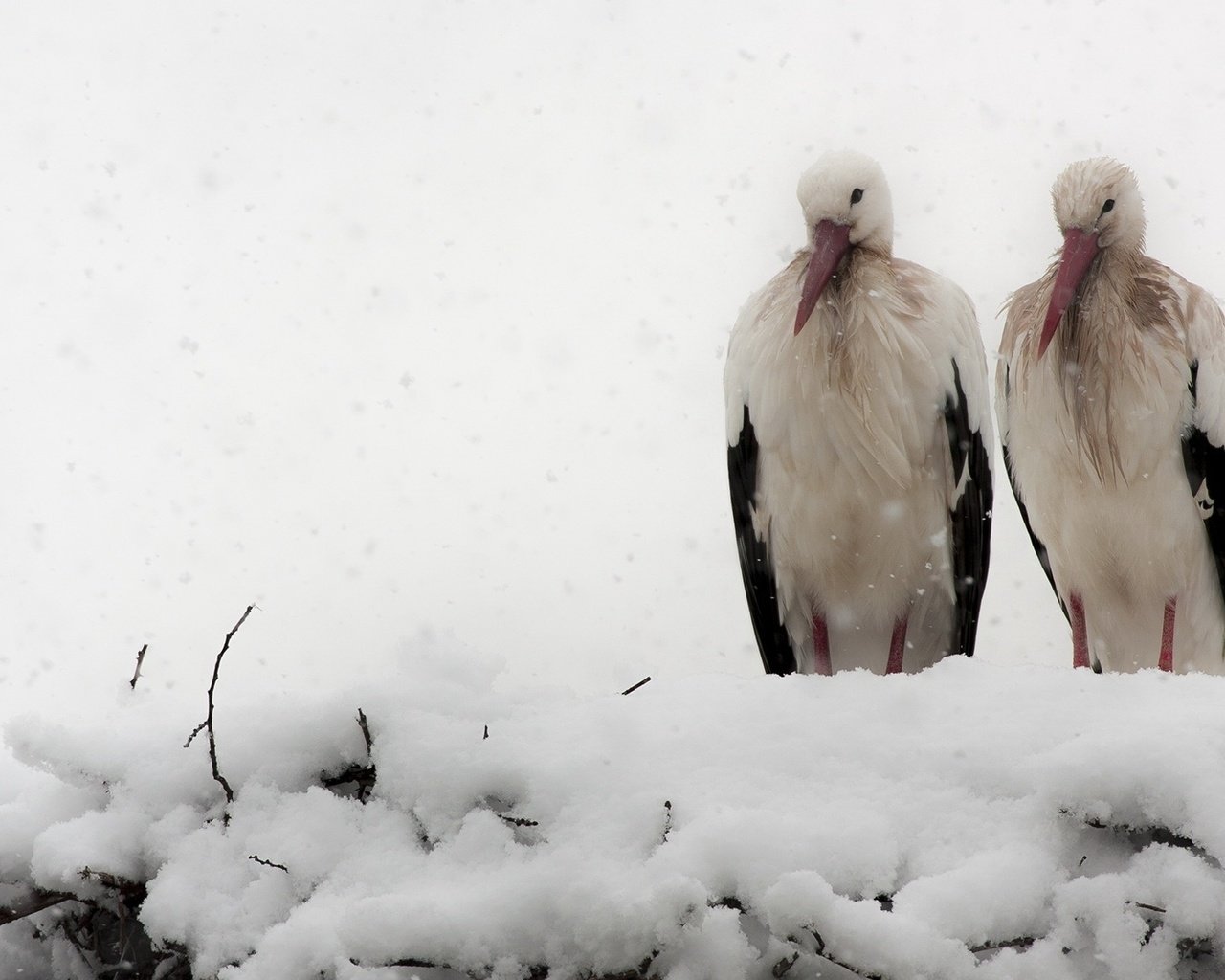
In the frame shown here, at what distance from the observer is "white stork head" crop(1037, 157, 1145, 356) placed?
2.91 meters

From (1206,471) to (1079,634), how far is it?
0.51 metres

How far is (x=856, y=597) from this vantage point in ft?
10.2

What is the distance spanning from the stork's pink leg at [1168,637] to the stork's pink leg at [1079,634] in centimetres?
17

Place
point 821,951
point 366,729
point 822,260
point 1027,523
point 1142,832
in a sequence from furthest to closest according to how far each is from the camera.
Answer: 1. point 1027,523
2. point 822,260
3. point 366,729
4. point 1142,832
5. point 821,951

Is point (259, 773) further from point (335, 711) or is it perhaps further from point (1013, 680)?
point (1013, 680)

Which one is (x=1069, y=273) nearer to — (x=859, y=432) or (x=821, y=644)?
(x=859, y=432)

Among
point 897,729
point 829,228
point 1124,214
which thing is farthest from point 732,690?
point 1124,214

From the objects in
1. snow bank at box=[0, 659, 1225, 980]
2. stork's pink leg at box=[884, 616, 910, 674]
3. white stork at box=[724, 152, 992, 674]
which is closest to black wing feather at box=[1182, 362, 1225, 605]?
white stork at box=[724, 152, 992, 674]

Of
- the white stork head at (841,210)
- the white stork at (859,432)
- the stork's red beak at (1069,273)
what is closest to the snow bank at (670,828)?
the white stork at (859,432)

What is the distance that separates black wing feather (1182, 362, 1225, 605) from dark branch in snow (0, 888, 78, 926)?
2.47 meters

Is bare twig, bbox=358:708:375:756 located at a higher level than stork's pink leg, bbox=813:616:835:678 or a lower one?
higher

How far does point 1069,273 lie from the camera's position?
9.43ft

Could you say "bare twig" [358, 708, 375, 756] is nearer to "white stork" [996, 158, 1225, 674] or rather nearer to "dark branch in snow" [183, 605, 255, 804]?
"dark branch in snow" [183, 605, 255, 804]

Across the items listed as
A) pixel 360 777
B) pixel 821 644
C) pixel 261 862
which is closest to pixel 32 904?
pixel 261 862
